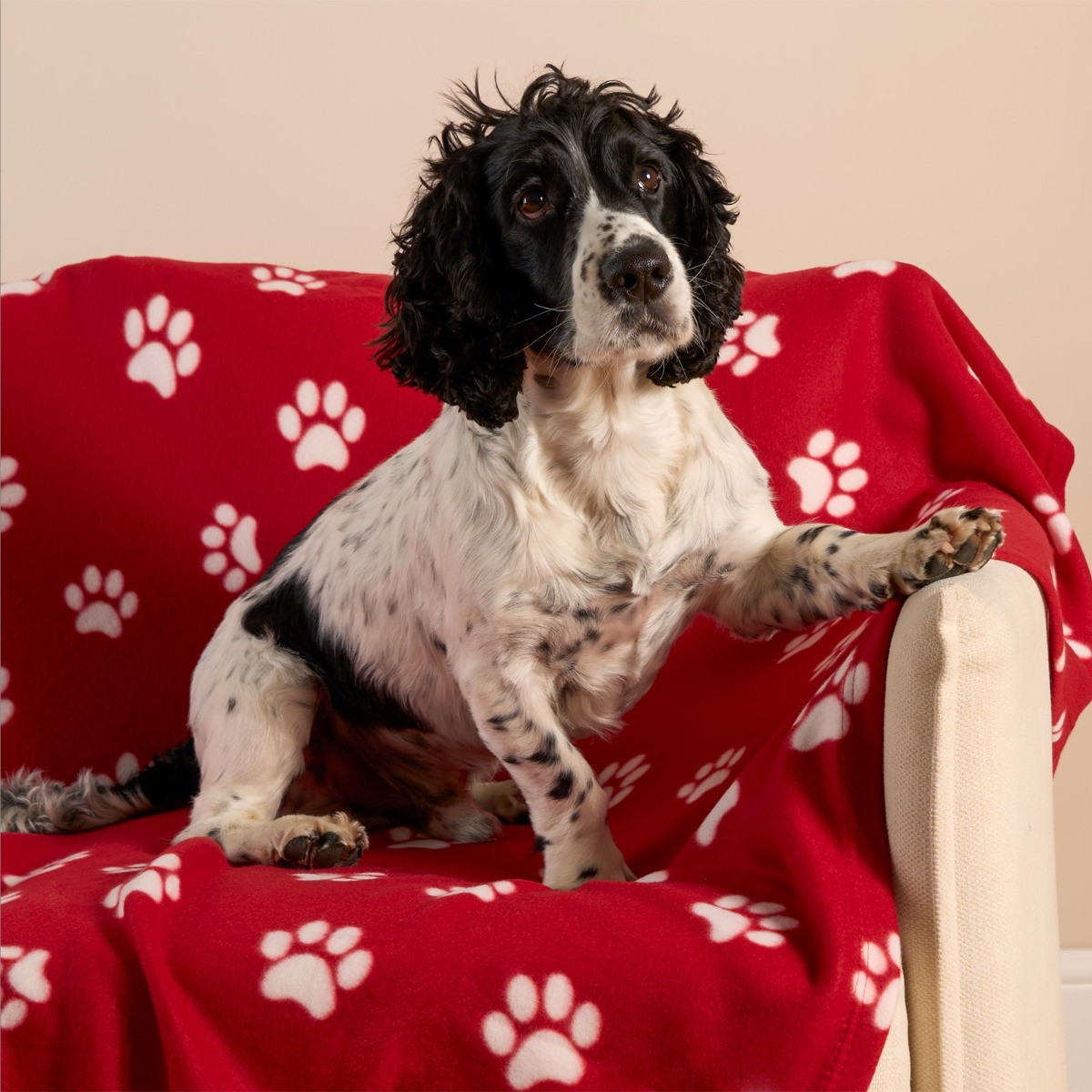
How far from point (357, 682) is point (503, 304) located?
748 millimetres

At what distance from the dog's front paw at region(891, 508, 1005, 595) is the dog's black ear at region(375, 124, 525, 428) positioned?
60cm

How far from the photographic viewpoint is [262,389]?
2510 mm

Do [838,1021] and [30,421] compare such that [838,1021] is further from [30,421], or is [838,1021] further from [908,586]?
[30,421]

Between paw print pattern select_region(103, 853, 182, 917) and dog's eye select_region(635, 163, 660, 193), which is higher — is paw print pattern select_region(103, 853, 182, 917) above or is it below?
below

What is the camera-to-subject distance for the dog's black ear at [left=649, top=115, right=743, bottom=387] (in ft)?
5.85

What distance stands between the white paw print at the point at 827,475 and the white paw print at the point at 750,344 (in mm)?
193

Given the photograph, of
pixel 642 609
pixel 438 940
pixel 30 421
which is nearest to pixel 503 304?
pixel 642 609

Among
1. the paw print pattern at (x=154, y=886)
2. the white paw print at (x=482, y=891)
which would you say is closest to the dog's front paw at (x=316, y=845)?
the paw print pattern at (x=154, y=886)

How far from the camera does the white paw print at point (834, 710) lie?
1457 millimetres

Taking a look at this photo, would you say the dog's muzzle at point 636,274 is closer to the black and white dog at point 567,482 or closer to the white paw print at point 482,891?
the black and white dog at point 567,482

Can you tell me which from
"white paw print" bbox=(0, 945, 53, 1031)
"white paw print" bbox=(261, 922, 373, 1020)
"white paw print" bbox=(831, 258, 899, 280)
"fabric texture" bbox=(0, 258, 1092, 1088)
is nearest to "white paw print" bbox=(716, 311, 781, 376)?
"fabric texture" bbox=(0, 258, 1092, 1088)

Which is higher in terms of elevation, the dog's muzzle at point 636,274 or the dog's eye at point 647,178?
the dog's eye at point 647,178

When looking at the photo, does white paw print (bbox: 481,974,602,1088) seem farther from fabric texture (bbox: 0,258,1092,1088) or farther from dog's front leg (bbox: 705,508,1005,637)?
dog's front leg (bbox: 705,508,1005,637)

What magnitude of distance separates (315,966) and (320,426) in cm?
140
